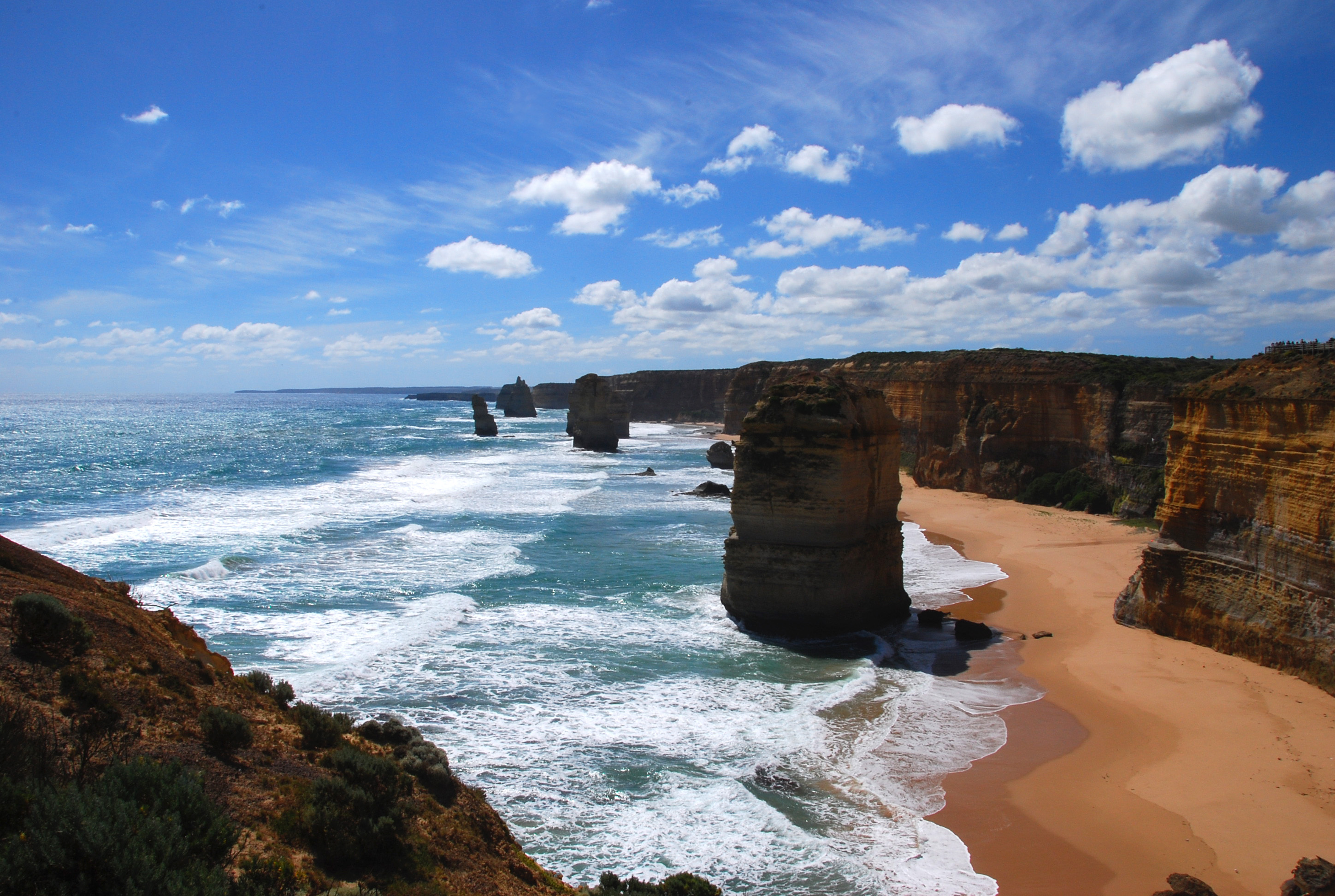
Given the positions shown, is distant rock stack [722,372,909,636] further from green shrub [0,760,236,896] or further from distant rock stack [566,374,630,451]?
distant rock stack [566,374,630,451]

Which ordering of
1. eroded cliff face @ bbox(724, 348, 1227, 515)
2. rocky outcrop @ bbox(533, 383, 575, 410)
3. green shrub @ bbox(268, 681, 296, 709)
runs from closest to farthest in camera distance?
green shrub @ bbox(268, 681, 296, 709), eroded cliff face @ bbox(724, 348, 1227, 515), rocky outcrop @ bbox(533, 383, 575, 410)

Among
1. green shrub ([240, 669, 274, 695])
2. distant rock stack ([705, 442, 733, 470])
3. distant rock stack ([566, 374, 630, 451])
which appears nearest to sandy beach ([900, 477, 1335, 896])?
green shrub ([240, 669, 274, 695])

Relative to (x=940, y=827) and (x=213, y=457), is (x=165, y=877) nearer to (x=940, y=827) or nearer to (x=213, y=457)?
(x=940, y=827)

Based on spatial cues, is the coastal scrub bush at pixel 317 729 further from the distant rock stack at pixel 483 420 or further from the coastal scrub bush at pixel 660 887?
the distant rock stack at pixel 483 420

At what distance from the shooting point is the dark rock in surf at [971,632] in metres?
16.0

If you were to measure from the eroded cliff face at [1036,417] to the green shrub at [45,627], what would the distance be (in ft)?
76.3

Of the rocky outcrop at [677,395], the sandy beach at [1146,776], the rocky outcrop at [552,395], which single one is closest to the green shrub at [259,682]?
the sandy beach at [1146,776]

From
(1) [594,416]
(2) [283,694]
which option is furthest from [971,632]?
(1) [594,416]

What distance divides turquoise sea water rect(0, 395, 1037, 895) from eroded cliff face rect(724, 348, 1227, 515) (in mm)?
10092

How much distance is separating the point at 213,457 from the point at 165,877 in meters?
61.5

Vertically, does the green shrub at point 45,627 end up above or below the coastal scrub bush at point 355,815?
above

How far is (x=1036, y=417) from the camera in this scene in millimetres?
34750

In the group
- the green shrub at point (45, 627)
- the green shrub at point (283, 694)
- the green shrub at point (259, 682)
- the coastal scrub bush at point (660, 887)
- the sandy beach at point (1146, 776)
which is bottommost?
the sandy beach at point (1146, 776)

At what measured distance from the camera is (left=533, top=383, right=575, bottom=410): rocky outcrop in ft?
517
